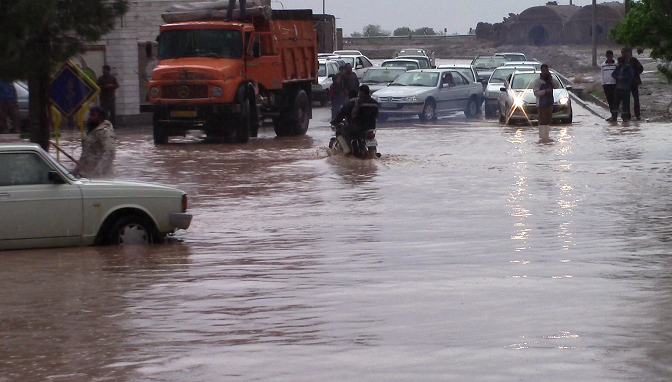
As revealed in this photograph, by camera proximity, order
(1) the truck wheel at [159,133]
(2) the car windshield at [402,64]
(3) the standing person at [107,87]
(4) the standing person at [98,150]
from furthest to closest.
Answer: (2) the car windshield at [402,64], (3) the standing person at [107,87], (1) the truck wheel at [159,133], (4) the standing person at [98,150]

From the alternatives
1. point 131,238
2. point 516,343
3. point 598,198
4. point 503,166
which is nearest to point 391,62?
point 503,166

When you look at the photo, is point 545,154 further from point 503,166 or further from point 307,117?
point 307,117

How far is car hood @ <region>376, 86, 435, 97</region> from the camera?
3278 cm

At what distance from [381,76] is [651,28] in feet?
60.1

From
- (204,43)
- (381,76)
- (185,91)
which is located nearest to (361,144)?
(185,91)

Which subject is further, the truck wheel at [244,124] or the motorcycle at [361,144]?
the truck wheel at [244,124]

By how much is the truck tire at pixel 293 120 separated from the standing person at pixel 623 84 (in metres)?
7.73

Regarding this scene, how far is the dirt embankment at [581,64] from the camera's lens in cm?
3766

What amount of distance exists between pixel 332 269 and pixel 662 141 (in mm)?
15490

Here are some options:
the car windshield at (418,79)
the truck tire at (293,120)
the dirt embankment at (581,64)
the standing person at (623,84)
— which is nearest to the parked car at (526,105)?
the standing person at (623,84)

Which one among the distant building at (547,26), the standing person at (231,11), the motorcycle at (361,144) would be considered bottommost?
the motorcycle at (361,144)

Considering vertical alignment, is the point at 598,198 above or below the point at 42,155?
below

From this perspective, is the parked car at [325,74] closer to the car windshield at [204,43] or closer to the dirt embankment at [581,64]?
the dirt embankment at [581,64]

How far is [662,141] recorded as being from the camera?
2445 cm
